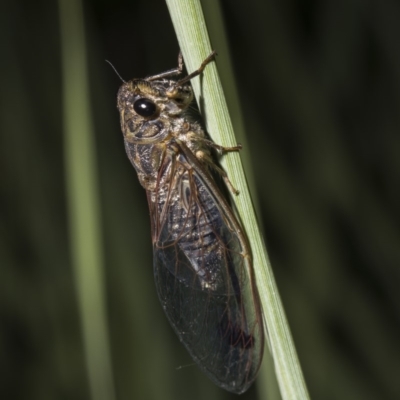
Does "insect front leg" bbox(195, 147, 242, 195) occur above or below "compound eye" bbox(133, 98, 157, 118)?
below

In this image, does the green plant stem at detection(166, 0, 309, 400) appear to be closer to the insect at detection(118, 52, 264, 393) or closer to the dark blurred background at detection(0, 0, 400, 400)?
the insect at detection(118, 52, 264, 393)

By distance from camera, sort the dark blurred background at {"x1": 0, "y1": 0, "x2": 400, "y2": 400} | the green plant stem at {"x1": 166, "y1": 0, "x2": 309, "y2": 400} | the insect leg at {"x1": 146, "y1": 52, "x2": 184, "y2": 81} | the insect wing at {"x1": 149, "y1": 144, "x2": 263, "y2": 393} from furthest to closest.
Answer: the dark blurred background at {"x1": 0, "y1": 0, "x2": 400, "y2": 400}
the insect leg at {"x1": 146, "y1": 52, "x2": 184, "y2": 81}
the insect wing at {"x1": 149, "y1": 144, "x2": 263, "y2": 393}
the green plant stem at {"x1": 166, "y1": 0, "x2": 309, "y2": 400}

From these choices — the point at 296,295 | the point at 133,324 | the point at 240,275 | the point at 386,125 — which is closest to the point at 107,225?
the point at 133,324

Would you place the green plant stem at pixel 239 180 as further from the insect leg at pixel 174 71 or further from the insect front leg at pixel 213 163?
the insect leg at pixel 174 71

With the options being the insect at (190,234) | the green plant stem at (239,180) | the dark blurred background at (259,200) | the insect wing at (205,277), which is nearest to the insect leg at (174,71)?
the insect at (190,234)

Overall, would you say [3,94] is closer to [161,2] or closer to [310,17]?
[161,2]

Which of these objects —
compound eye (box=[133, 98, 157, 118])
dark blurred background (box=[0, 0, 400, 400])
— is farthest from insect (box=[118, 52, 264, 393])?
dark blurred background (box=[0, 0, 400, 400])

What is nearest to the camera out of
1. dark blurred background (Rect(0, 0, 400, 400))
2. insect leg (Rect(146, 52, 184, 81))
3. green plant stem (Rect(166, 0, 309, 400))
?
green plant stem (Rect(166, 0, 309, 400))

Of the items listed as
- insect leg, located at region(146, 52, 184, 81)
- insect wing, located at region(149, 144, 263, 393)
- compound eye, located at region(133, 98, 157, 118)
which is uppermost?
insect leg, located at region(146, 52, 184, 81)

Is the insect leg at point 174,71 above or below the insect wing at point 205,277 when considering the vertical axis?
above

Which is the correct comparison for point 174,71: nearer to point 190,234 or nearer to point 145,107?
point 145,107
